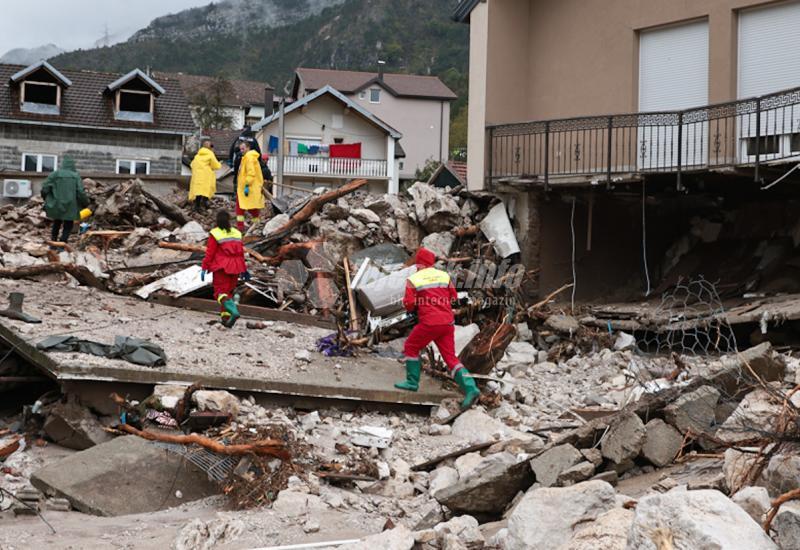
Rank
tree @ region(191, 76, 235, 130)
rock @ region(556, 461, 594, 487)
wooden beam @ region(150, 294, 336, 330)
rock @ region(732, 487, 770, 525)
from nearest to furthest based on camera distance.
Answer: rock @ region(732, 487, 770, 525), rock @ region(556, 461, 594, 487), wooden beam @ region(150, 294, 336, 330), tree @ region(191, 76, 235, 130)

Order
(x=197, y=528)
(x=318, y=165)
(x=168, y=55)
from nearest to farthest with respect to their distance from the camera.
Answer: (x=197, y=528), (x=318, y=165), (x=168, y=55)

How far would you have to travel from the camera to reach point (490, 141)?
18.0 metres

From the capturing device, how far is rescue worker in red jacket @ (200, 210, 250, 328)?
481 inches

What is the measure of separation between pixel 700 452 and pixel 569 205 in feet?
36.3

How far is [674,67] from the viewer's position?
54.8 feet

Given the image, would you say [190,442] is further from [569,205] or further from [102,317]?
[569,205]

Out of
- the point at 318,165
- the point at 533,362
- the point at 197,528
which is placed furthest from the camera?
the point at 318,165

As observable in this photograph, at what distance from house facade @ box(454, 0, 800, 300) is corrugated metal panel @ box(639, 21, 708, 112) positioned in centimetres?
2

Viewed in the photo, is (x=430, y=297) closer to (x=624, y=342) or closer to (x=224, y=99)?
(x=624, y=342)

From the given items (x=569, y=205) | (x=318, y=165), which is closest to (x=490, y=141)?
(x=569, y=205)

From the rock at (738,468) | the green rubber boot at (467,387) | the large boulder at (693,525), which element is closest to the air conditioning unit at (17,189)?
the green rubber boot at (467,387)

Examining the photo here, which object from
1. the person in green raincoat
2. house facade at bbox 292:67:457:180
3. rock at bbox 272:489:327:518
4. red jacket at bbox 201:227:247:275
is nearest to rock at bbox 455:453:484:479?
rock at bbox 272:489:327:518

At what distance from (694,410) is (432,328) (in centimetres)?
347

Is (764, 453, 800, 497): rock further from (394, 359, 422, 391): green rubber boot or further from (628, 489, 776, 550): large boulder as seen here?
(394, 359, 422, 391): green rubber boot
